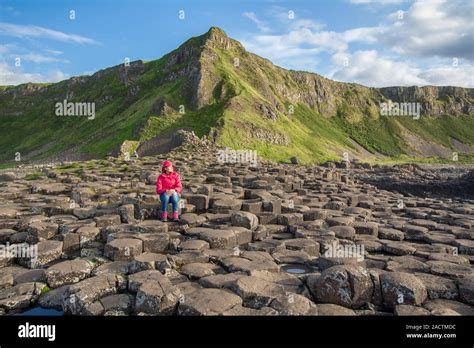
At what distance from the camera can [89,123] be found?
82.2 metres

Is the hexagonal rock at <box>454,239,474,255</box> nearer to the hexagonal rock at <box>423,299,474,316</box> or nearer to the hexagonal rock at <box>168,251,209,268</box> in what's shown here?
the hexagonal rock at <box>423,299,474,316</box>

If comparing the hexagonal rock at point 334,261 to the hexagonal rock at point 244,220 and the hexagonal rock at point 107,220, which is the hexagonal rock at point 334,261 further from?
the hexagonal rock at point 107,220

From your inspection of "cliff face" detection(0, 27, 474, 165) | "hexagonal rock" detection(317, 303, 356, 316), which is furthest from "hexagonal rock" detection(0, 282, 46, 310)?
"cliff face" detection(0, 27, 474, 165)

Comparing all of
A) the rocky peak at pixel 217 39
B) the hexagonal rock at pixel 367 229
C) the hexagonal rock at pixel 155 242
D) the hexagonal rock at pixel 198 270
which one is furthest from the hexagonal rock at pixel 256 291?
the rocky peak at pixel 217 39

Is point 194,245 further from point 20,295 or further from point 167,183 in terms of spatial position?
point 20,295

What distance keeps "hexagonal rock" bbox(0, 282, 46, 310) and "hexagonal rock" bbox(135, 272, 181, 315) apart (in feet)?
7.09

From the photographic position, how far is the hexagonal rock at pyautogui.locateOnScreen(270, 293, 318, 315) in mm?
5957

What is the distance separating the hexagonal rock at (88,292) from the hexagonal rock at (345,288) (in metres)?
3.71

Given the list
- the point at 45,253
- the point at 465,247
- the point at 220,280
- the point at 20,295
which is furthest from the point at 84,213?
the point at 465,247

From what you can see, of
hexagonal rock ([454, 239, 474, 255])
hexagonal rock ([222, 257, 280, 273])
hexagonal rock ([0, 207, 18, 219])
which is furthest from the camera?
hexagonal rock ([0, 207, 18, 219])

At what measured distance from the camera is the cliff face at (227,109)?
2318 inches

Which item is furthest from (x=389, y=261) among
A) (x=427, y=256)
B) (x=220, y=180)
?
(x=220, y=180)
